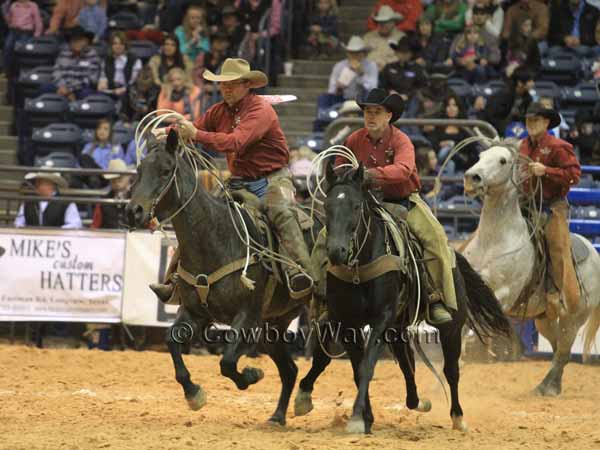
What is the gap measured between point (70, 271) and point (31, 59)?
6.67 metres

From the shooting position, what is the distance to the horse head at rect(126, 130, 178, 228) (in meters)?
7.44

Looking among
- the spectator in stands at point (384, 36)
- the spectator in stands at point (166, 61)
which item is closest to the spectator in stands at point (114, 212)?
the spectator in stands at point (166, 61)

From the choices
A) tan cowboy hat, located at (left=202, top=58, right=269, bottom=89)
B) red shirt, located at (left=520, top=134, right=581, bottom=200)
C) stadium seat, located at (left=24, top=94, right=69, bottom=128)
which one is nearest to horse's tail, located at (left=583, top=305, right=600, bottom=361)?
red shirt, located at (left=520, top=134, right=581, bottom=200)

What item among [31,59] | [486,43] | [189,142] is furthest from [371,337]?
[31,59]

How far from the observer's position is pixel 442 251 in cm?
837

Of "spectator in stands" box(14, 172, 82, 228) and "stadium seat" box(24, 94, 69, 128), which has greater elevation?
"stadium seat" box(24, 94, 69, 128)

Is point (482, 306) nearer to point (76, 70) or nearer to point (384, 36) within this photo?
point (384, 36)

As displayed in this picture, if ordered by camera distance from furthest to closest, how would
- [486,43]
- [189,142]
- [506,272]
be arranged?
[486,43], [506,272], [189,142]

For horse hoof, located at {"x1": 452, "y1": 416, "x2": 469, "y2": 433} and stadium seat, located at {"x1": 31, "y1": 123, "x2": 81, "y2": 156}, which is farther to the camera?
stadium seat, located at {"x1": 31, "y1": 123, "x2": 81, "y2": 156}

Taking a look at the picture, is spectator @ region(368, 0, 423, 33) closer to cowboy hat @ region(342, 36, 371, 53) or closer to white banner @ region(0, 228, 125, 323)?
cowboy hat @ region(342, 36, 371, 53)

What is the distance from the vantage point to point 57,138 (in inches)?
650

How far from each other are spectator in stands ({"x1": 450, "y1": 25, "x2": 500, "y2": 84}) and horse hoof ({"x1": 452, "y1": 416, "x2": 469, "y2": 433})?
872 cm

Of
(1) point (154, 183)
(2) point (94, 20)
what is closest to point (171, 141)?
(1) point (154, 183)

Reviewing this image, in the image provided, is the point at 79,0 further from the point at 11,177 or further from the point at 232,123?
the point at 232,123
